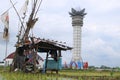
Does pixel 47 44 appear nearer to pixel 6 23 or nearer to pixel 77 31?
pixel 6 23

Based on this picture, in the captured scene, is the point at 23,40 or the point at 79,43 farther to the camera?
the point at 79,43

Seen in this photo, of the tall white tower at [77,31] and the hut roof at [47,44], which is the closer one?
the hut roof at [47,44]

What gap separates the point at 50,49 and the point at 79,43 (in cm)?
10059

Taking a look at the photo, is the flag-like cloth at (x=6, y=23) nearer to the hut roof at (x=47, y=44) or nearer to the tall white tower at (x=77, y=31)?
the hut roof at (x=47, y=44)

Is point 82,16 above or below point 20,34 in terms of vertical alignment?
above

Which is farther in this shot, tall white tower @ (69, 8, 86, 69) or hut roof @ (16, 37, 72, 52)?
tall white tower @ (69, 8, 86, 69)

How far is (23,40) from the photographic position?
2961 centimetres

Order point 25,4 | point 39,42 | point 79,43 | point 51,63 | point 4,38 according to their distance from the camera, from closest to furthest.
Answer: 1. point 39,42
2. point 51,63
3. point 4,38
4. point 25,4
5. point 79,43

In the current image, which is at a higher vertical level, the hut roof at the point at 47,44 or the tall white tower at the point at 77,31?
the tall white tower at the point at 77,31

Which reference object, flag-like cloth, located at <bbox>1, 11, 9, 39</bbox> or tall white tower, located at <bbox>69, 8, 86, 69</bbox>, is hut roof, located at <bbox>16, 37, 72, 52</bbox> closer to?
flag-like cloth, located at <bbox>1, 11, 9, 39</bbox>

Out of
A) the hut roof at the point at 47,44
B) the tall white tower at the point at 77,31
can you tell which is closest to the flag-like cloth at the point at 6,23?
the hut roof at the point at 47,44

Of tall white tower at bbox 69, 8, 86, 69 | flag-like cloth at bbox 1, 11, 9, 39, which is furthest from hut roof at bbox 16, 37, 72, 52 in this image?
tall white tower at bbox 69, 8, 86, 69

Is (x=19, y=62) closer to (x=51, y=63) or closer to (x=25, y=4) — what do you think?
(x=51, y=63)

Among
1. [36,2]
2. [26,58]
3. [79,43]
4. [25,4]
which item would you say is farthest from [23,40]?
[79,43]
